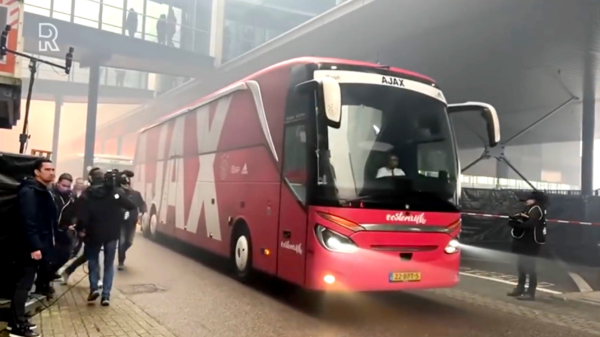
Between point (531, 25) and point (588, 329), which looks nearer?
point (588, 329)

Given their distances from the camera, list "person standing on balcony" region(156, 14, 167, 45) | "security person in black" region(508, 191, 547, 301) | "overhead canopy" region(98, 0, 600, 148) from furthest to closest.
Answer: "person standing on balcony" region(156, 14, 167, 45)
"overhead canopy" region(98, 0, 600, 148)
"security person in black" region(508, 191, 547, 301)

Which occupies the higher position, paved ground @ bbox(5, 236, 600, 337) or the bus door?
the bus door

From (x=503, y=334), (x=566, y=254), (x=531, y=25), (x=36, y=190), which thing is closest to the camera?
(x=36, y=190)

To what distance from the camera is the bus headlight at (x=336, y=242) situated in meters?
6.74

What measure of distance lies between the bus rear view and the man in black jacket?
303cm

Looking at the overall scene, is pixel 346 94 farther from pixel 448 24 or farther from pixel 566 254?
pixel 566 254

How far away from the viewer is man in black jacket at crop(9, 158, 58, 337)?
5.29 metres

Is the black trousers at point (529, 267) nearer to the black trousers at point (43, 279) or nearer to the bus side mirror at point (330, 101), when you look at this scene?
the bus side mirror at point (330, 101)

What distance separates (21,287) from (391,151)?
453cm

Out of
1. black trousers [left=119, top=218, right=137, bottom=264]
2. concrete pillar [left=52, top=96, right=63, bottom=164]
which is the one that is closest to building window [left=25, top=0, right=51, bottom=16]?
concrete pillar [left=52, top=96, right=63, bottom=164]

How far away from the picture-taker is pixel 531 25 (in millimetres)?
14203

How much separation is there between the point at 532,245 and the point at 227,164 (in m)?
5.45

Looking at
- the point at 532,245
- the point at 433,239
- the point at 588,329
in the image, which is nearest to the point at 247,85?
the point at 433,239

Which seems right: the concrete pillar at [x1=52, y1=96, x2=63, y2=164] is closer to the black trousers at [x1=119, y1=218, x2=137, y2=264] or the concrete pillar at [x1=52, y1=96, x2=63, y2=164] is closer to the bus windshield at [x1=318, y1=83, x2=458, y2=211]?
the black trousers at [x1=119, y1=218, x2=137, y2=264]
